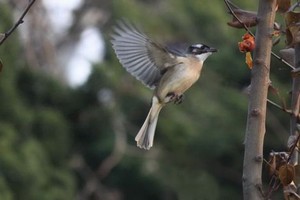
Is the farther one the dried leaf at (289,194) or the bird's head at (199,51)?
the bird's head at (199,51)

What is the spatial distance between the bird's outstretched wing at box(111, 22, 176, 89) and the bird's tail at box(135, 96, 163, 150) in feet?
0.28

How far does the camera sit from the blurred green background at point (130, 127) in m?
7.95

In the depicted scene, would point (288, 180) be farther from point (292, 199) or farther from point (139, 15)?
point (139, 15)

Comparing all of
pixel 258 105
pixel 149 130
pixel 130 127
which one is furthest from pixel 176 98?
pixel 130 127

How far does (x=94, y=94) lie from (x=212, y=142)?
3.52 ft

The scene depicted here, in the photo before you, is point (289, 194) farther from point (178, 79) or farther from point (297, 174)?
point (178, 79)

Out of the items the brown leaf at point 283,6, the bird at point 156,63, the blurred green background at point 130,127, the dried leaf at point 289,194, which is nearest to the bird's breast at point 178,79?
the bird at point 156,63

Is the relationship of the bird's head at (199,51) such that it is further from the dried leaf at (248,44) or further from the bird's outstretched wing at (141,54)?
the dried leaf at (248,44)

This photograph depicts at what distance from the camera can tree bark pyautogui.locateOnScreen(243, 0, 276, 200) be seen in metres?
1.98

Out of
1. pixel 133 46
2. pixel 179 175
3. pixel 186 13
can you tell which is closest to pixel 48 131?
pixel 179 175

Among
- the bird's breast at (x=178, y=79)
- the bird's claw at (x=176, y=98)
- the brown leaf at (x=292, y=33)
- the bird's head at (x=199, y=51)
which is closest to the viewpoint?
the brown leaf at (x=292, y=33)

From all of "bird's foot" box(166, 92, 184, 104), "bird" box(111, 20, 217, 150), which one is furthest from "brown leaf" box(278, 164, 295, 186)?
"bird" box(111, 20, 217, 150)

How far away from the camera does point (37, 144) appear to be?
7738 mm

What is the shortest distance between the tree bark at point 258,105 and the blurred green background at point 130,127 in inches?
218
